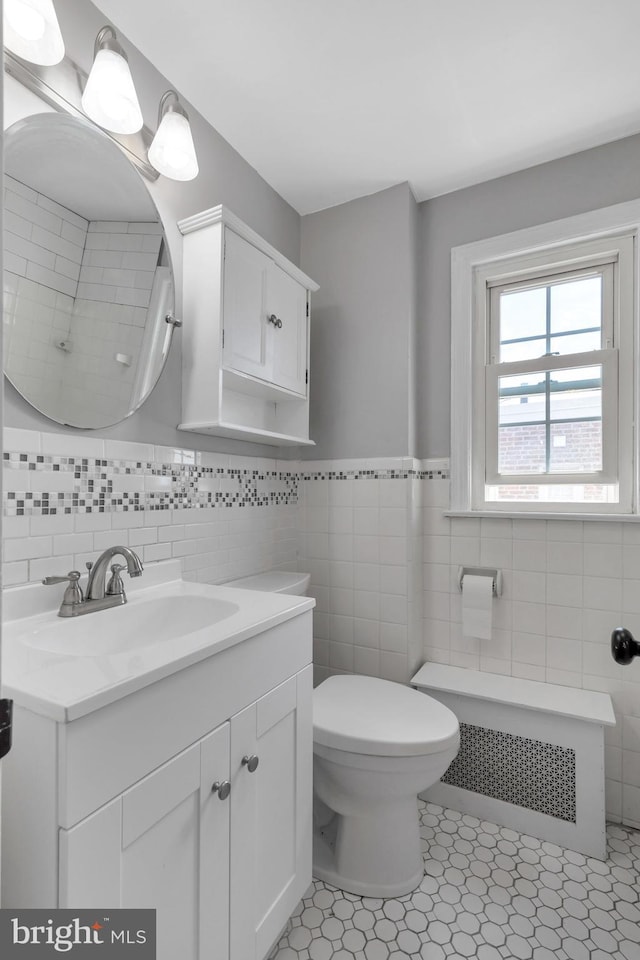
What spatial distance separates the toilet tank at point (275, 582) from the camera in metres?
1.81

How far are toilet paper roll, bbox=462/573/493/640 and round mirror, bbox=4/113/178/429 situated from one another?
1.41 m

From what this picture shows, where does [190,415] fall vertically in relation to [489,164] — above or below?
below

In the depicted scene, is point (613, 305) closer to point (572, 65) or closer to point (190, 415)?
point (572, 65)

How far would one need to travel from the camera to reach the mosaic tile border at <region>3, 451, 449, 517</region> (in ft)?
3.85

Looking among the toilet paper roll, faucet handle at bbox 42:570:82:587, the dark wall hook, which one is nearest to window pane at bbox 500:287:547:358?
the toilet paper roll

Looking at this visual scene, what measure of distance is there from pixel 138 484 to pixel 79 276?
1.86 ft

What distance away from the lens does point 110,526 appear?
1.36m

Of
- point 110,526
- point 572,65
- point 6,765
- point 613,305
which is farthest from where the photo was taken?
point 613,305

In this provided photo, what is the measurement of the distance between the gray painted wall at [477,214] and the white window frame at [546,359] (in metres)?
0.05

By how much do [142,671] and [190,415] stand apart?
933mm

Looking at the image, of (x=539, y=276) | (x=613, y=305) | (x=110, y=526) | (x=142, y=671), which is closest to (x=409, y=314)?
(x=539, y=276)

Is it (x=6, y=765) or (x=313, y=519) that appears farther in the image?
(x=313, y=519)

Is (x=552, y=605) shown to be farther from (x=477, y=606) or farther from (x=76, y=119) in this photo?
(x=76, y=119)

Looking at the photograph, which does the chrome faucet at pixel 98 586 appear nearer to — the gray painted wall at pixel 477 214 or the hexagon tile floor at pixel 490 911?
the hexagon tile floor at pixel 490 911
